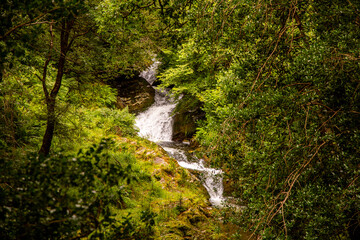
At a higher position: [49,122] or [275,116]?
[49,122]

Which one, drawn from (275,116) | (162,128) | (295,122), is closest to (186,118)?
(162,128)

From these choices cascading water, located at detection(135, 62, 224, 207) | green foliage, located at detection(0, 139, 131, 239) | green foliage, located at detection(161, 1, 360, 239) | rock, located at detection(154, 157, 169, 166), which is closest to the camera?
green foliage, located at detection(0, 139, 131, 239)

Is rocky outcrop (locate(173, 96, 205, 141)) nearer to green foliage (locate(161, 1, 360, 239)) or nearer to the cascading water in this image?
the cascading water

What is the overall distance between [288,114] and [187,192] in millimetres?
5832

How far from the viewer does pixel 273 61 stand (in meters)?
4.72

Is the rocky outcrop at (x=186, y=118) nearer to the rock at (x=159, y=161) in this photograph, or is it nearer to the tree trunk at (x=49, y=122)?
the rock at (x=159, y=161)

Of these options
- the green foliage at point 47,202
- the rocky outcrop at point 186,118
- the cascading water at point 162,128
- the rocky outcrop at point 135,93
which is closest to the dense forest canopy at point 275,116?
the green foliage at point 47,202

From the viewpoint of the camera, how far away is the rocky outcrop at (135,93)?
20422 millimetres

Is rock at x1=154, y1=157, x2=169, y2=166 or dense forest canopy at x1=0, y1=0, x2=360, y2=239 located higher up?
dense forest canopy at x1=0, y1=0, x2=360, y2=239

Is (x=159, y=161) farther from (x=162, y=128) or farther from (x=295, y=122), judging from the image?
(x=162, y=128)

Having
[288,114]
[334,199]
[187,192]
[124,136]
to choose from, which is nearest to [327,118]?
Result: [288,114]

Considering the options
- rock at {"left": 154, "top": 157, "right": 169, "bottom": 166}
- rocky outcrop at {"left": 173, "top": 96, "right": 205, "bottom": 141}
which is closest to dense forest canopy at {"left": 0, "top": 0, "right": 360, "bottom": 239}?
rock at {"left": 154, "top": 157, "right": 169, "bottom": 166}

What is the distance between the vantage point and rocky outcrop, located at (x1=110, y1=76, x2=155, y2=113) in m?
20.4

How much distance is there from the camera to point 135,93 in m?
21.7
